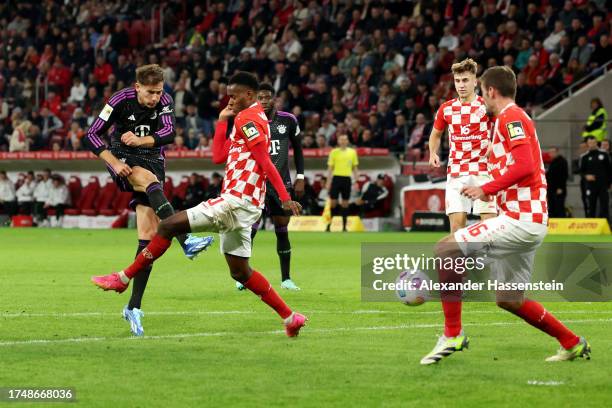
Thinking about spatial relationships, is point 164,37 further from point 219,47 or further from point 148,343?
point 148,343

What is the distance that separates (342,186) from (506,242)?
1981 centimetres

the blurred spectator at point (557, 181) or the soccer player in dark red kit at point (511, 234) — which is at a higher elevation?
the soccer player in dark red kit at point (511, 234)

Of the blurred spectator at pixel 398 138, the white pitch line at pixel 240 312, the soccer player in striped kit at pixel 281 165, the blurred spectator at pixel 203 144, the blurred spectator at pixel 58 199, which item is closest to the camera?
the white pitch line at pixel 240 312

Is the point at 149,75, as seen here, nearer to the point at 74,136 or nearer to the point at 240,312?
the point at 240,312

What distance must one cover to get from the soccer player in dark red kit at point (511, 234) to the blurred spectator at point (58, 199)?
27.5 m

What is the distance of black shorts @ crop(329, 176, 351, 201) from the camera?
90.1 feet

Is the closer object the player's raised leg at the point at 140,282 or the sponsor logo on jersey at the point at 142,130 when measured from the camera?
the player's raised leg at the point at 140,282

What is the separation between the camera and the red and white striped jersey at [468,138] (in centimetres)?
1249

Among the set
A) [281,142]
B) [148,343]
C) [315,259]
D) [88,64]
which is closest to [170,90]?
[88,64]

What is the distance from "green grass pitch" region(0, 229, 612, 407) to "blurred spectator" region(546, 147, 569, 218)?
1299 centimetres

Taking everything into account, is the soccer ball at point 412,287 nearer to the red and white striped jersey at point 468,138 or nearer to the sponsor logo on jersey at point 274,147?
the red and white striped jersey at point 468,138

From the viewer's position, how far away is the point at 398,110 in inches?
1200

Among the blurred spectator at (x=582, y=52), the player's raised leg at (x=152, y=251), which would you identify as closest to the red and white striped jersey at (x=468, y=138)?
the player's raised leg at (x=152, y=251)

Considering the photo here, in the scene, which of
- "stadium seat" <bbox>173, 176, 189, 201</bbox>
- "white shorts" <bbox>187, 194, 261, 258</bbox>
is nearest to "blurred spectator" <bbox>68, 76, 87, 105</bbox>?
"stadium seat" <bbox>173, 176, 189, 201</bbox>
